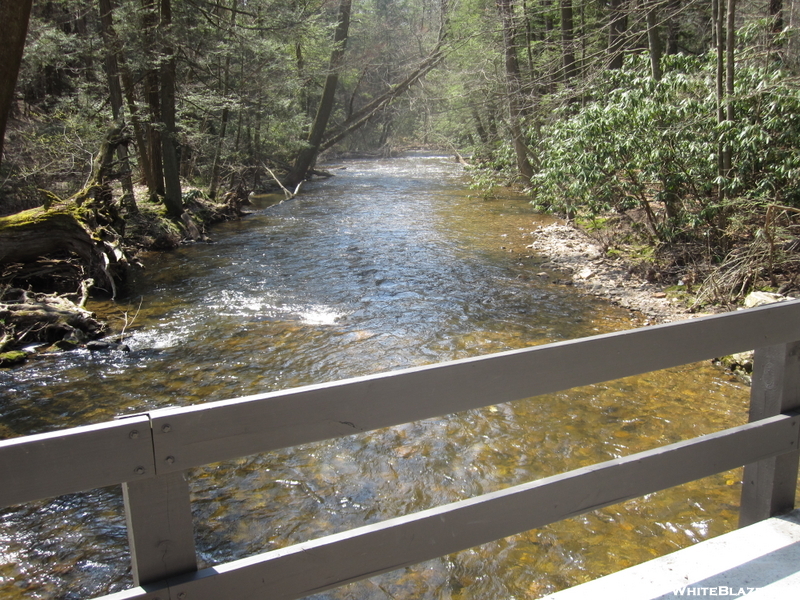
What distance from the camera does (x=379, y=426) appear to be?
6.11ft

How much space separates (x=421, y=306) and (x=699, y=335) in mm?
6936

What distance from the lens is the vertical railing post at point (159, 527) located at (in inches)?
63.3

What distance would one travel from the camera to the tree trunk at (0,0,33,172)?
5.79 metres

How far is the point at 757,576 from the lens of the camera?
7.97 ft

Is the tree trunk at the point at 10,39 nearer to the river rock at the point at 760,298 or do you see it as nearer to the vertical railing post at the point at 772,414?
the vertical railing post at the point at 772,414

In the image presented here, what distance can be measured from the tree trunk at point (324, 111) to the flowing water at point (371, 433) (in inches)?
566

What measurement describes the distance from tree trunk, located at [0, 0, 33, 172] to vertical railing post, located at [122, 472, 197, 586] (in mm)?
5850

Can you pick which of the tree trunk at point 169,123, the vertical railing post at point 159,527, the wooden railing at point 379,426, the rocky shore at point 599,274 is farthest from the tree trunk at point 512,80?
the vertical railing post at point 159,527

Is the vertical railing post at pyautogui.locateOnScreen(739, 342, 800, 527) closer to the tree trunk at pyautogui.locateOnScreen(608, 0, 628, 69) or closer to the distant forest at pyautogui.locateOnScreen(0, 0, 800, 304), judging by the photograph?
the distant forest at pyautogui.locateOnScreen(0, 0, 800, 304)

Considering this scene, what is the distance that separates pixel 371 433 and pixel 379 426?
12.5ft

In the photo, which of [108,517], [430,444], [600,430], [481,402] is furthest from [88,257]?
[481,402]

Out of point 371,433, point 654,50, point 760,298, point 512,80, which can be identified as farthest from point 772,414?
A: point 512,80

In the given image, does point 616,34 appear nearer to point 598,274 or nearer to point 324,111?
point 598,274

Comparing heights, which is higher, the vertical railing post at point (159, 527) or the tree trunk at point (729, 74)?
the tree trunk at point (729, 74)
